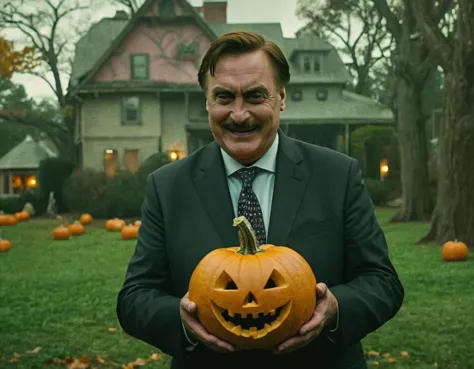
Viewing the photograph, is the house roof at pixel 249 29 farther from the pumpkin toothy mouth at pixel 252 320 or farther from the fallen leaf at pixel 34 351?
the pumpkin toothy mouth at pixel 252 320

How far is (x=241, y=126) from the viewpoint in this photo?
2.54m

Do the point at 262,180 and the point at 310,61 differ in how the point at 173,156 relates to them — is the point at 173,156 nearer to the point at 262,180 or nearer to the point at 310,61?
the point at 310,61

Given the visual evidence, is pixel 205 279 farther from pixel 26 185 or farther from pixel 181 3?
pixel 26 185

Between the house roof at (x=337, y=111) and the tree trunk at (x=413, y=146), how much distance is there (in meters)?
11.2

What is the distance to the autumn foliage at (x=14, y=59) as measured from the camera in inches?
1094

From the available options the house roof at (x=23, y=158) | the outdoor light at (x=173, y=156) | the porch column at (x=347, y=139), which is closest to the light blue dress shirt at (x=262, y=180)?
the outdoor light at (x=173, y=156)

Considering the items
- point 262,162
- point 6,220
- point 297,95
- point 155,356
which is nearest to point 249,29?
point 297,95

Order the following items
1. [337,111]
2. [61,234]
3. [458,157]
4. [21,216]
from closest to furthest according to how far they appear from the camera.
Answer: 1. [458,157]
2. [61,234]
3. [21,216]
4. [337,111]

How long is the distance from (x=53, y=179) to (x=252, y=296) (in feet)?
96.4

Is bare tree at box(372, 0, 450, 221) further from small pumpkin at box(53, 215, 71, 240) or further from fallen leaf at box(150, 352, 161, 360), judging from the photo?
fallen leaf at box(150, 352, 161, 360)

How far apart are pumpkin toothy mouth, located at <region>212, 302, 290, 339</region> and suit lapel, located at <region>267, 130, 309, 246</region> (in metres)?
0.33

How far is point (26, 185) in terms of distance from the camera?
45969mm

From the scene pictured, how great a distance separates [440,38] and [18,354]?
11.3 metres

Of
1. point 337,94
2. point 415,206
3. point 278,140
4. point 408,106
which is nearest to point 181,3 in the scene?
point 337,94
